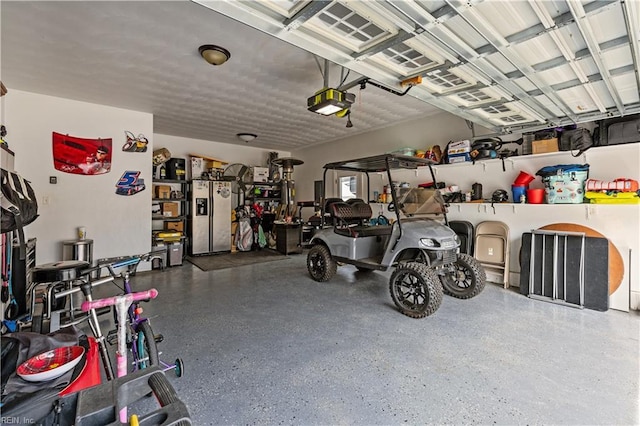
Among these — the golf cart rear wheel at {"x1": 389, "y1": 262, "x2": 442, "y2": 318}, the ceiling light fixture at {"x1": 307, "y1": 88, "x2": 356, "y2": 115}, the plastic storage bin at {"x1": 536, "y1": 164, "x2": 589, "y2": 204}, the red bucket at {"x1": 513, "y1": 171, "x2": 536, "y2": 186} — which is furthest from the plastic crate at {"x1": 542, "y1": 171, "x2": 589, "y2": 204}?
the ceiling light fixture at {"x1": 307, "y1": 88, "x2": 356, "y2": 115}

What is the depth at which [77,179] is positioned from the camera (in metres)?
4.55

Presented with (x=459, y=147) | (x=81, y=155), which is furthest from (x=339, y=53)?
(x=81, y=155)

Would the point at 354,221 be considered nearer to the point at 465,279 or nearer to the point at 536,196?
the point at 465,279

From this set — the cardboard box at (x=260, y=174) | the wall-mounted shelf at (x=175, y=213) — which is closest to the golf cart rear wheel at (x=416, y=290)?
the wall-mounted shelf at (x=175, y=213)

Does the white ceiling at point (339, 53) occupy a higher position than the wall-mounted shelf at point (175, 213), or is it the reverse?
the white ceiling at point (339, 53)

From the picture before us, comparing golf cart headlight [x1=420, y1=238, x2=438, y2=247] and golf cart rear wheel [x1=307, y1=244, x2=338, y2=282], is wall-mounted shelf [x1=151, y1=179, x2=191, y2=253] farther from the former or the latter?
golf cart headlight [x1=420, y1=238, x2=438, y2=247]

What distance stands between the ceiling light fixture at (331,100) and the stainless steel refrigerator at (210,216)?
4.57 m

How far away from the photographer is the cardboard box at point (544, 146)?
3.81m

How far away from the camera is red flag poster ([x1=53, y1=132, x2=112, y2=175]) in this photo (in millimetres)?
4387

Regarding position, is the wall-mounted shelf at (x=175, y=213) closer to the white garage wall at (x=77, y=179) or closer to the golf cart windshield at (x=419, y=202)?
the white garage wall at (x=77, y=179)

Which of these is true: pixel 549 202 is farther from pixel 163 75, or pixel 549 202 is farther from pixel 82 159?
pixel 82 159

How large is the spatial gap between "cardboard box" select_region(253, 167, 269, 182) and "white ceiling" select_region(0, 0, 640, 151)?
3.17 m

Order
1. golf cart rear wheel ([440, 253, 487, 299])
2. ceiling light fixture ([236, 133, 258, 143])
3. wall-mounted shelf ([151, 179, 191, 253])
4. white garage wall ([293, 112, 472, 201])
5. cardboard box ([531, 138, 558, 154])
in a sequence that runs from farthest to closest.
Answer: ceiling light fixture ([236, 133, 258, 143])
wall-mounted shelf ([151, 179, 191, 253])
white garage wall ([293, 112, 472, 201])
cardboard box ([531, 138, 558, 154])
golf cart rear wheel ([440, 253, 487, 299])


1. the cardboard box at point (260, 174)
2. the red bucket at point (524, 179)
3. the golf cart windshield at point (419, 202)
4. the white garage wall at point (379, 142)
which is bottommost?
the golf cart windshield at point (419, 202)
